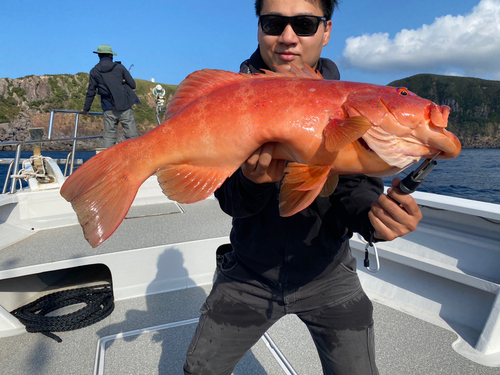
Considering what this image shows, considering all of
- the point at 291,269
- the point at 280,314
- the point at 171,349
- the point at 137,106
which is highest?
the point at 291,269

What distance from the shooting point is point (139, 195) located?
6266 millimetres

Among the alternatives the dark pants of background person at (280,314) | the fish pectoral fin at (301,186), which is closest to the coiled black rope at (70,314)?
the dark pants of background person at (280,314)

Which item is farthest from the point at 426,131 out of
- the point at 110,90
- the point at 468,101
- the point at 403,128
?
the point at 468,101

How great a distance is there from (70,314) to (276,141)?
3217mm

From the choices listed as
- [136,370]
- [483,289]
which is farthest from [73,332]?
[483,289]

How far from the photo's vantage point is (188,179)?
144 cm

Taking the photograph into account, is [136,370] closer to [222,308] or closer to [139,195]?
[222,308]

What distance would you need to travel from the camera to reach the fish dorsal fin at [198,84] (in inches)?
59.9

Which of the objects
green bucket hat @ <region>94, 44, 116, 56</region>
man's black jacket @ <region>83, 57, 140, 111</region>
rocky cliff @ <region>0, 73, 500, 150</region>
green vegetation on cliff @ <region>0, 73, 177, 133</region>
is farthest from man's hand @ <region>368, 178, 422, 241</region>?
green vegetation on cliff @ <region>0, 73, 177, 133</region>

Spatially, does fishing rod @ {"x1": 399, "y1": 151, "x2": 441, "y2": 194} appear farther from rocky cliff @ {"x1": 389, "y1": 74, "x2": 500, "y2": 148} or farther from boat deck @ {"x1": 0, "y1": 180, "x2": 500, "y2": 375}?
rocky cliff @ {"x1": 389, "y1": 74, "x2": 500, "y2": 148}

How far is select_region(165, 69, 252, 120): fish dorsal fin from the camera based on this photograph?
152cm

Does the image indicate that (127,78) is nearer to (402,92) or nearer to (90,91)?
(90,91)

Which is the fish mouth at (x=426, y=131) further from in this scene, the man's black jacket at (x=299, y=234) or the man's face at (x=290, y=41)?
the man's face at (x=290, y=41)

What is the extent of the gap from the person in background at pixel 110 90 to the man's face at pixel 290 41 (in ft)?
23.9
